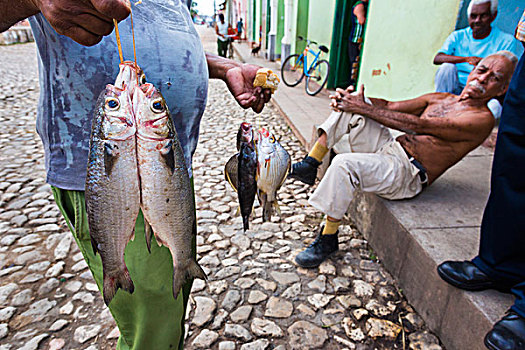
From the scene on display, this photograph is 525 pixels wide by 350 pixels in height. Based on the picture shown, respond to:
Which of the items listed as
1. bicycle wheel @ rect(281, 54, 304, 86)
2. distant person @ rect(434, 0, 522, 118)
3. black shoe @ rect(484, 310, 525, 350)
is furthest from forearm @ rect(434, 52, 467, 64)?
bicycle wheel @ rect(281, 54, 304, 86)

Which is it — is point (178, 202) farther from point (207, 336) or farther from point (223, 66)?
point (207, 336)

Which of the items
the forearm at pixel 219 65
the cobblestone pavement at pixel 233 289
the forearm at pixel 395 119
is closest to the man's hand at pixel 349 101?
the forearm at pixel 395 119

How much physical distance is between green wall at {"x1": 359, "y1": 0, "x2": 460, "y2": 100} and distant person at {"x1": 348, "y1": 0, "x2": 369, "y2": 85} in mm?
1221

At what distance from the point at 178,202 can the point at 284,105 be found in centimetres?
715

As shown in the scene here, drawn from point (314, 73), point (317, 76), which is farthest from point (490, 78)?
point (314, 73)

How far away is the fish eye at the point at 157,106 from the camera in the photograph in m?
1.01

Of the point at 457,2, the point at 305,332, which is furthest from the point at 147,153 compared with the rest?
the point at 457,2

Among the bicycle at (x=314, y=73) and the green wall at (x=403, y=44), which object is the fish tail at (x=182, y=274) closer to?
the green wall at (x=403, y=44)

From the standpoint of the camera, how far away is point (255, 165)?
5.90 feet

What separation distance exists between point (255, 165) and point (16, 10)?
1.14 metres

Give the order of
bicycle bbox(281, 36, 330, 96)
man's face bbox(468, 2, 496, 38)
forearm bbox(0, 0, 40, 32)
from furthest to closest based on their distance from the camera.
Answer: bicycle bbox(281, 36, 330, 96), man's face bbox(468, 2, 496, 38), forearm bbox(0, 0, 40, 32)

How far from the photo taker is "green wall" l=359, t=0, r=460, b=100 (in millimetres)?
5070

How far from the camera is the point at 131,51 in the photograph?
1.20 meters

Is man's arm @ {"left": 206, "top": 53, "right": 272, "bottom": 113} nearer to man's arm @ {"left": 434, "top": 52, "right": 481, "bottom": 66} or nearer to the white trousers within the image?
the white trousers
